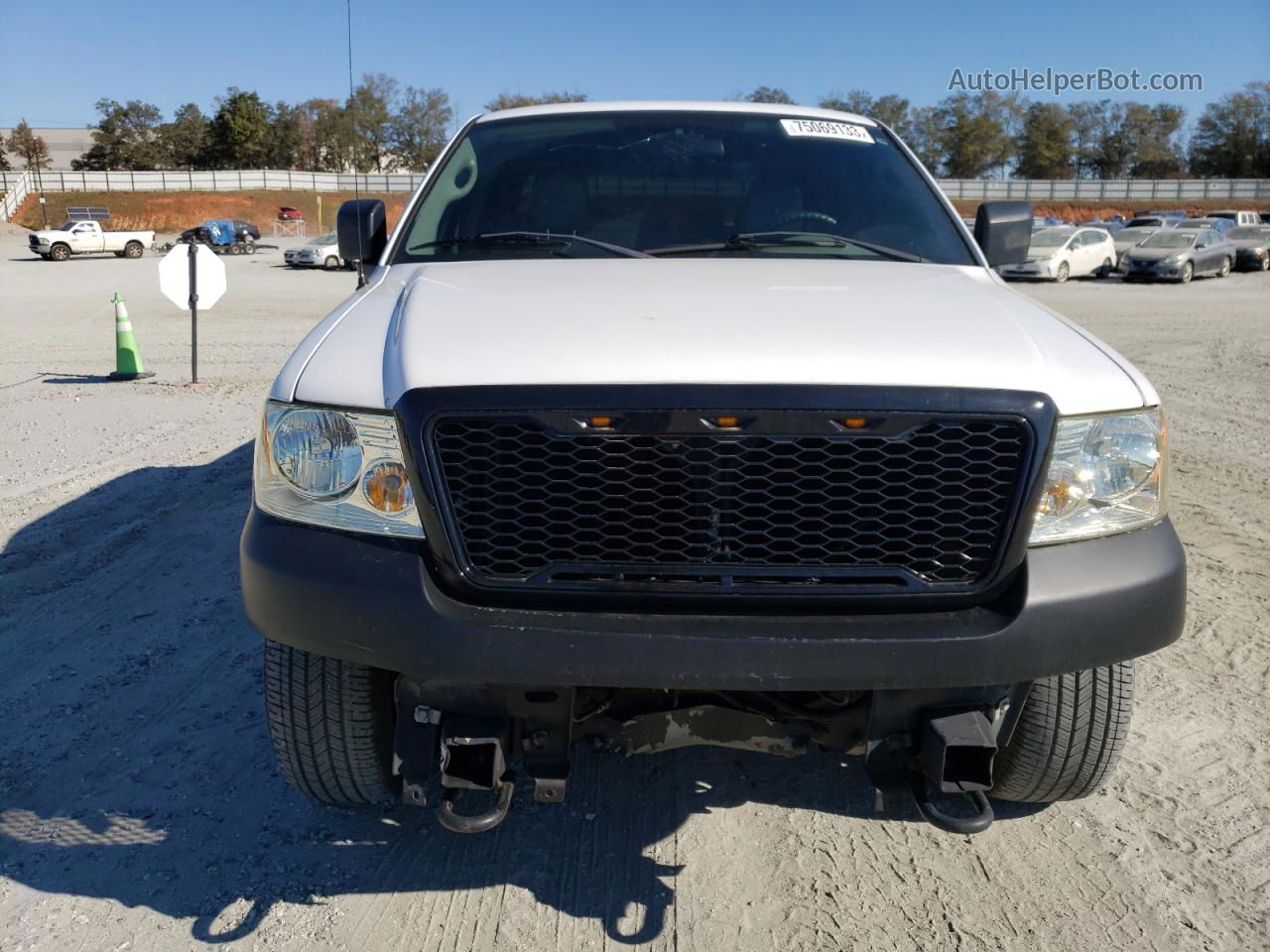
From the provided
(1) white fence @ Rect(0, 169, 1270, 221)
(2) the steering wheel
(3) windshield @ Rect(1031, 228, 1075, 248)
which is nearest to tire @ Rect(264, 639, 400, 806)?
(2) the steering wheel

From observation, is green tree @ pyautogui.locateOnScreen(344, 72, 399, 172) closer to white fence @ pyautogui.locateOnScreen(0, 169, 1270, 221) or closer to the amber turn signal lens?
white fence @ pyautogui.locateOnScreen(0, 169, 1270, 221)

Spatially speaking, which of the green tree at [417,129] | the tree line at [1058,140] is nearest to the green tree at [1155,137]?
the tree line at [1058,140]

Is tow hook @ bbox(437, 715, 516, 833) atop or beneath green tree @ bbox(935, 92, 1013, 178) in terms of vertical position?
beneath

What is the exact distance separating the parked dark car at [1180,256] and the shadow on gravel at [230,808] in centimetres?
2936

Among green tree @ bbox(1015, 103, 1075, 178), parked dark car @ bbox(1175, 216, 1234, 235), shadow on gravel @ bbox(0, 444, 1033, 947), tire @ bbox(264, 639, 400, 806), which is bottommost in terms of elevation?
shadow on gravel @ bbox(0, 444, 1033, 947)

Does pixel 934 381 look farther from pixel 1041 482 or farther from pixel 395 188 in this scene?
pixel 395 188

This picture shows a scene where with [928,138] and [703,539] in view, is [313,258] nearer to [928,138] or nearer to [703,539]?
[703,539]

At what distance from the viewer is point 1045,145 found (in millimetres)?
93938

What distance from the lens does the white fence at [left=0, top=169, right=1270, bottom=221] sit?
7075 centimetres

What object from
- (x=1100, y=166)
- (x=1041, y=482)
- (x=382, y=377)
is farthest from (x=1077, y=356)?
(x=1100, y=166)

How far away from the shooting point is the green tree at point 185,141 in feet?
300

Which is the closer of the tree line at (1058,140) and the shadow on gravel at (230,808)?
the shadow on gravel at (230,808)

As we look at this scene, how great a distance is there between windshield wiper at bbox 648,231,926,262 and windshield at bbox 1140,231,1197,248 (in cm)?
2970

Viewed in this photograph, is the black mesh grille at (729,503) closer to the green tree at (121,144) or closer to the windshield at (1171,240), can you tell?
the windshield at (1171,240)
